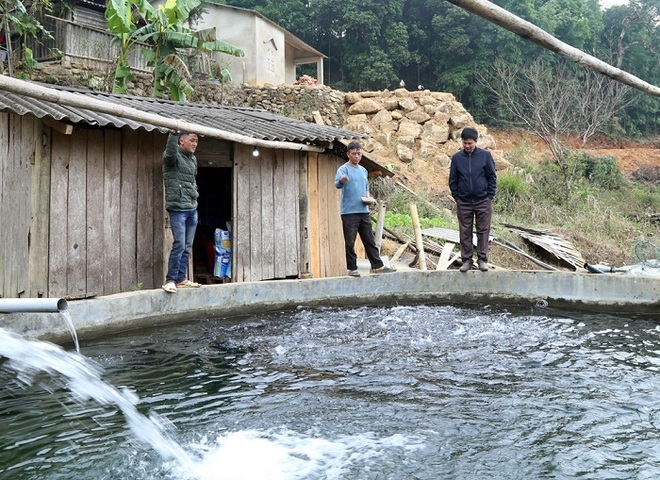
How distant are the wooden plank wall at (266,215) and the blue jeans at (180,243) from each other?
126cm

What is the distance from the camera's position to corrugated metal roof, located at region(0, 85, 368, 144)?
750 cm

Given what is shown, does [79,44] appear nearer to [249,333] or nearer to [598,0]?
[249,333]

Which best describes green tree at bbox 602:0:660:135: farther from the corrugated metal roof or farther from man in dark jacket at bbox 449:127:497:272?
the corrugated metal roof

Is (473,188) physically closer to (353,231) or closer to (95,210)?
(353,231)

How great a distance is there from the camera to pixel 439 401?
5.21 metres

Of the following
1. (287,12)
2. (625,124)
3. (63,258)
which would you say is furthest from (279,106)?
(625,124)

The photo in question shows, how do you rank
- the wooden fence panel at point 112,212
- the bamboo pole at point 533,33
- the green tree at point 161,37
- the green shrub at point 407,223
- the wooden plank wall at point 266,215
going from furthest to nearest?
the green tree at point 161,37, the green shrub at point 407,223, the wooden plank wall at point 266,215, the wooden fence panel at point 112,212, the bamboo pole at point 533,33

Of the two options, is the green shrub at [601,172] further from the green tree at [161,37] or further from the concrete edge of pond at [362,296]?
the concrete edge of pond at [362,296]

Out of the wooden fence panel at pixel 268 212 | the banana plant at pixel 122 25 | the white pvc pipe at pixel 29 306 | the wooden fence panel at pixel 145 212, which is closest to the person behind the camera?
the white pvc pipe at pixel 29 306

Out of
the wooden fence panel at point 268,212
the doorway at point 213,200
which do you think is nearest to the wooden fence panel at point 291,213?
the wooden fence panel at point 268,212

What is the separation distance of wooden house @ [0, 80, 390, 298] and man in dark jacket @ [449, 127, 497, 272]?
206cm

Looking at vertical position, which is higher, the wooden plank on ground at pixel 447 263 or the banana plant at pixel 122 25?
the banana plant at pixel 122 25

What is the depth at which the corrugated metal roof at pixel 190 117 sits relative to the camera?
7.50 meters

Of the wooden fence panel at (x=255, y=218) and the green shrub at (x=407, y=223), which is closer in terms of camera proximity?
the wooden fence panel at (x=255, y=218)
